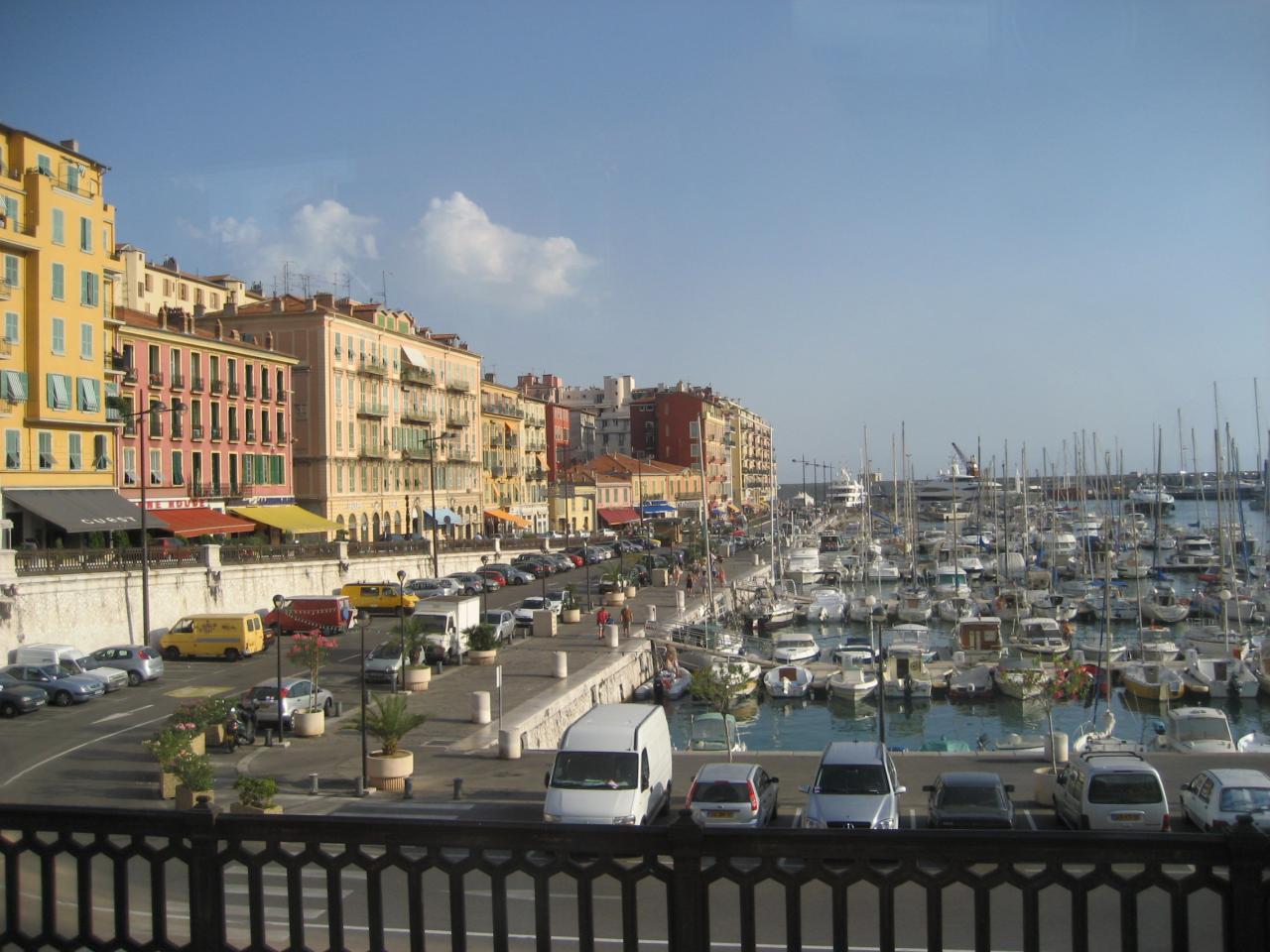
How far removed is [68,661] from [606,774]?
19.7 meters

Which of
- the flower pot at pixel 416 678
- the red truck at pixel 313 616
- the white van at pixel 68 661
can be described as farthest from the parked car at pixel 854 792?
the red truck at pixel 313 616

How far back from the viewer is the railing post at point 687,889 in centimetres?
549

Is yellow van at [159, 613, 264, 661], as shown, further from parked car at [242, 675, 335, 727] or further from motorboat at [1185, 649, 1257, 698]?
motorboat at [1185, 649, 1257, 698]

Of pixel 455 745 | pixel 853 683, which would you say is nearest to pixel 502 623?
pixel 853 683

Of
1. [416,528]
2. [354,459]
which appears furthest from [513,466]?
[354,459]

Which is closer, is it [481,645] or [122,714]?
[122,714]

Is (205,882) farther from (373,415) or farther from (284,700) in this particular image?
(373,415)

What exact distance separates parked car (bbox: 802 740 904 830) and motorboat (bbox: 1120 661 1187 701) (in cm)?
2490

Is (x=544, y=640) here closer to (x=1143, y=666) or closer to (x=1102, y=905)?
(x=1143, y=666)

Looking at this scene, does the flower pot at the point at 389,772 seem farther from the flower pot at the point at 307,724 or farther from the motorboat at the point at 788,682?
the motorboat at the point at 788,682

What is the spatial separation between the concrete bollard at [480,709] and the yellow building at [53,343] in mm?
17924

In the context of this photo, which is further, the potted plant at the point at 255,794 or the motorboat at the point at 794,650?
the motorboat at the point at 794,650

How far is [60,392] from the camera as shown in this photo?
121 ft

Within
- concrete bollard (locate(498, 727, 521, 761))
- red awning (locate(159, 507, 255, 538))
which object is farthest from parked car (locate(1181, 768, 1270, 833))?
red awning (locate(159, 507, 255, 538))
